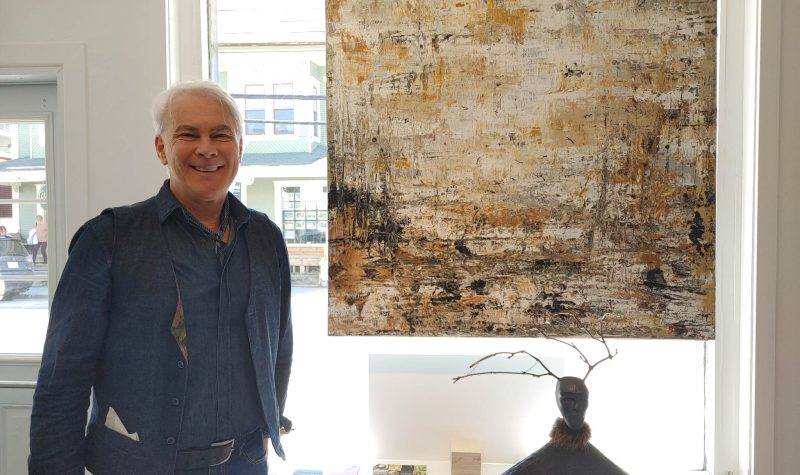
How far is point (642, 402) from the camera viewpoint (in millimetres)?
2180

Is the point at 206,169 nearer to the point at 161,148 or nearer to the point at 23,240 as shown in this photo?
the point at 161,148

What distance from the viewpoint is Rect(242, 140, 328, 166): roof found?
231 centimetres

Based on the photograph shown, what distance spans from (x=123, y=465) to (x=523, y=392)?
1489 millimetres

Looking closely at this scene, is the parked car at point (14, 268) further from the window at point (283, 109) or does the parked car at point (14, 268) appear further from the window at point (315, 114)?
the window at point (315, 114)

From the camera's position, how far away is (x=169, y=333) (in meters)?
1.32

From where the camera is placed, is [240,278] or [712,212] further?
[712,212]

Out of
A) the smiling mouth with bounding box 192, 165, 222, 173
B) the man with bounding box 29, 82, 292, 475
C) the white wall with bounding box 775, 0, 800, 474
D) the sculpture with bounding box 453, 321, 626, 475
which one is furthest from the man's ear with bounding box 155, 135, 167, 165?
the white wall with bounding box 775, 0, 800, 474

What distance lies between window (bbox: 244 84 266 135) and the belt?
1413 mm

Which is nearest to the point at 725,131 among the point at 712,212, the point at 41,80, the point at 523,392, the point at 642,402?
the point at 712,212

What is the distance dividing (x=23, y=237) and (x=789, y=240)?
313 centimetres

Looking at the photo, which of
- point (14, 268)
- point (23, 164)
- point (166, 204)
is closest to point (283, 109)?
point (166, 204)

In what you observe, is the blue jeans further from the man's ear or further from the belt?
the man's ear

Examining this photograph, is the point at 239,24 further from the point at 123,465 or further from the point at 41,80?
the point at 123,465

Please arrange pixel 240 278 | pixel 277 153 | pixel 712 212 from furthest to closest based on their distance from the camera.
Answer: pixel 277 153 → pixel 712 212 → pixel 240 278
